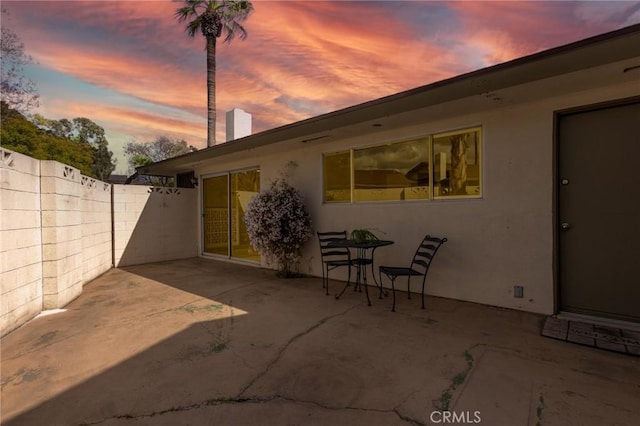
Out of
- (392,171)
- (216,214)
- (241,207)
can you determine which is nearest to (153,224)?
(216,214)

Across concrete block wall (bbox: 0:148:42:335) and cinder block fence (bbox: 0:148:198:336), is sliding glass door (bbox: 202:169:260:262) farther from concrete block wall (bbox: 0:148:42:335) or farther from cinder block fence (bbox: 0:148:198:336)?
concrete block wall (bbox: 0:148:42:335)

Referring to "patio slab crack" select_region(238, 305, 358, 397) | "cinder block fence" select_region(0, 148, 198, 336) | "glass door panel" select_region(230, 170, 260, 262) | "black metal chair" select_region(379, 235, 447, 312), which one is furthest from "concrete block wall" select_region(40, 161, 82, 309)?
Answer: "black metal chair" select_region(379, 235, 447, 312)

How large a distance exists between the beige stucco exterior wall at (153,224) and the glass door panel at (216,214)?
397 mm

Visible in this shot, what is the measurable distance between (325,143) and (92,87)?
748 centimetres

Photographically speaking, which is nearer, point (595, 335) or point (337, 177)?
point (595, 335)

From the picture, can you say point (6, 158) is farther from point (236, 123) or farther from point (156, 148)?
point (156, 148)

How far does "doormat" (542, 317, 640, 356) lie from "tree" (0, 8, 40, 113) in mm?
21187

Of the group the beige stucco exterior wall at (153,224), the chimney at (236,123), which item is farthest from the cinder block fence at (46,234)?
the chimney at (236,123)

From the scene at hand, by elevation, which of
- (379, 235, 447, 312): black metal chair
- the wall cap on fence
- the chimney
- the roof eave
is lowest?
(379, 235, 447, 312): black metal chair

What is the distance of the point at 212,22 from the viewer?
10.9 metres

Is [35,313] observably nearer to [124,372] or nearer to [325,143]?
[124,372]

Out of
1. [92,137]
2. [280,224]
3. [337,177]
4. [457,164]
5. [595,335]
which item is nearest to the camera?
[595,335]

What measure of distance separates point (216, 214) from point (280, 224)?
137 inches

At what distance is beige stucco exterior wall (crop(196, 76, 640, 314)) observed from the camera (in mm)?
3416
